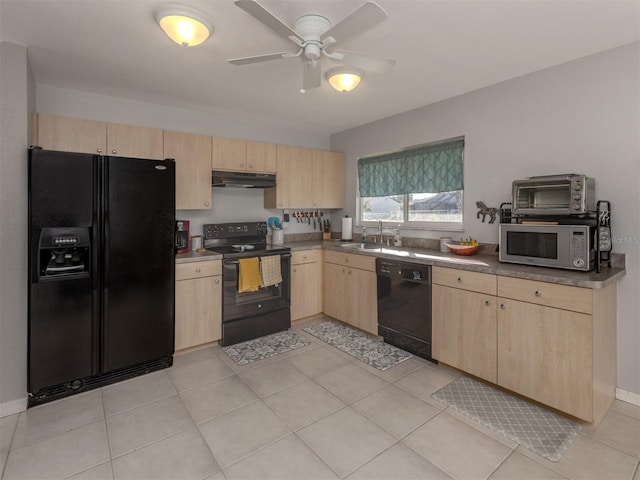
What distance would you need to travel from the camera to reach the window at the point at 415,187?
3.48 m

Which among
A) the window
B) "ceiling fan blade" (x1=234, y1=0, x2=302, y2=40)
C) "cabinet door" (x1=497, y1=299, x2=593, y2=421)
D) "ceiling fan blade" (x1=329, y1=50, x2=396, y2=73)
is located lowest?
"cabinet door" (x1=497, y1=299, x2=593, y2=421)

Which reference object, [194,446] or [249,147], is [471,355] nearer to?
[194,446]

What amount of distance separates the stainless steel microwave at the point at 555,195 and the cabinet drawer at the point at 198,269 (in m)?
2.65

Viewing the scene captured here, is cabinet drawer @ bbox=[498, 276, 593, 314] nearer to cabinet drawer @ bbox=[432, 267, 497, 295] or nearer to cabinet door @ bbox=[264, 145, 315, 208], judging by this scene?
cabinet drawer @ bbox=[432, 267, 497, 295]

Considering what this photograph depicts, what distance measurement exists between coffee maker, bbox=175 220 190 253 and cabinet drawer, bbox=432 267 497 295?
2.44 m

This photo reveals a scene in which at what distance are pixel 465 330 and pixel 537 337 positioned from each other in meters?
0.52

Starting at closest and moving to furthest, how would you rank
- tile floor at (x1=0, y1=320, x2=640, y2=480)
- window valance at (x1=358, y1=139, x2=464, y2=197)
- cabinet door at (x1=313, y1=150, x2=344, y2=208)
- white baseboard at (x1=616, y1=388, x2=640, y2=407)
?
tile floor at (x1=0, y1=320, x2=640, y2=480), white baseboard at (x1=616, y1=388, x2=640, y2=407), window valance at (x1=358, y1=139, x2=464, y2=197), cabinet door at (x1=313, y1=150, x2=344, y2=208)

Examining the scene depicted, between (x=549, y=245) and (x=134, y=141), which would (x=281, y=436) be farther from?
(x=134, y=141)

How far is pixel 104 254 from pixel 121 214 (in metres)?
0.33

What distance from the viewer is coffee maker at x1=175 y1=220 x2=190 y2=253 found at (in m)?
3.38

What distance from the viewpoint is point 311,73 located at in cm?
224

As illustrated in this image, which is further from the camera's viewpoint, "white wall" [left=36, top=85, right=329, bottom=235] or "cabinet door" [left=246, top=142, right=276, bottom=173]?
"cabinet door" [left=246, top=142, right=276, bottom=173]

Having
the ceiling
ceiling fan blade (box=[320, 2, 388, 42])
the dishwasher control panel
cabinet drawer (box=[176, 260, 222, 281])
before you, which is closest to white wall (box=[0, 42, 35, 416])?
the ceiling

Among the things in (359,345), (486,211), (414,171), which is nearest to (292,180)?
(414,171)
